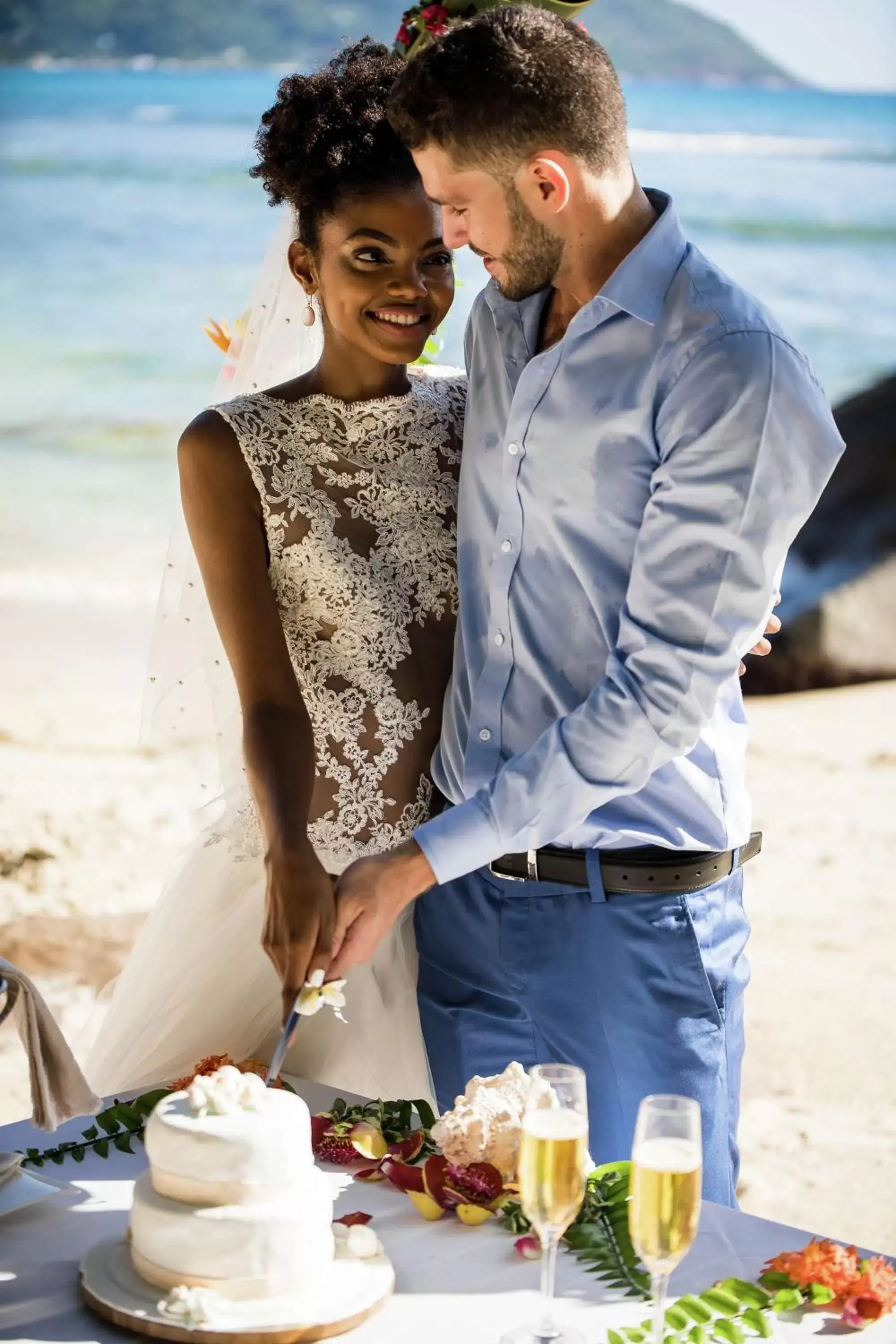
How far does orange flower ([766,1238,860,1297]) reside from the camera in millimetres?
1533

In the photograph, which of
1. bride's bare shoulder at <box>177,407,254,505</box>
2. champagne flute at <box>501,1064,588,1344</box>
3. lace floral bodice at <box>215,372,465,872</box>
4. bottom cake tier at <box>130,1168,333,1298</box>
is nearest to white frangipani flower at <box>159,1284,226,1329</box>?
bottom cake tier at <box>130,1168,333,1298</box>

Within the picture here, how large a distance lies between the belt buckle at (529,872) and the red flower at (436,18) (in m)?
1.06

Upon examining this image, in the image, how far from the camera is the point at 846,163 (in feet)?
58.2

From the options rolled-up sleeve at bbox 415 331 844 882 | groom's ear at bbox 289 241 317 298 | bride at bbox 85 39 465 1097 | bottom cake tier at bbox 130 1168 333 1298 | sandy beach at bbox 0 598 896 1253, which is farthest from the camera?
sandy beach at bbox 0 598 896 1253

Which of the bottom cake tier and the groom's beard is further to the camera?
the groom's beard

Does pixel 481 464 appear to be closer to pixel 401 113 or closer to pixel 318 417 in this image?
pixel 318 417

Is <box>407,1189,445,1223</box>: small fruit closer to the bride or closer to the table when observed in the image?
the table

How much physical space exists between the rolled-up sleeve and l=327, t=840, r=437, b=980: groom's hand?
1.1 inches

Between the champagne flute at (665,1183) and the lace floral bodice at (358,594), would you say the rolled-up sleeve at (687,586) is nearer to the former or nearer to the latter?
the lace floral bodice at (358,594)

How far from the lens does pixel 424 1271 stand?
1.60 m

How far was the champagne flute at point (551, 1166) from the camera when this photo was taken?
141 cm

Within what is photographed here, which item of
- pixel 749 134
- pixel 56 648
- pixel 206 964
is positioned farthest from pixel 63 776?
pixel 749 134

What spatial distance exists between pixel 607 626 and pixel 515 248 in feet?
1.54

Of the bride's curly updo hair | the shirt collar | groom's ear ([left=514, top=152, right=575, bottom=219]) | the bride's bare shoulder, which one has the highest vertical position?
the bride's curly updo hair
